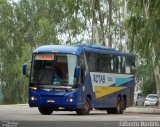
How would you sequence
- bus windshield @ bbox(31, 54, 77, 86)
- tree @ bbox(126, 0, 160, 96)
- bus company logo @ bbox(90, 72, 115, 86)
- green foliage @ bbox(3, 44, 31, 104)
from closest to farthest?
bus windshield @ bbox(31, 54, 77, 86), bus company logo @ bbox(90, 72, 115, 86), tree @ bbox(126, 0, 160, 96), green foliage @ bbox(3, 44, 31, 104)

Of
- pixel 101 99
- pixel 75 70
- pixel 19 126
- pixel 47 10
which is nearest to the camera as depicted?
pixel 19 126

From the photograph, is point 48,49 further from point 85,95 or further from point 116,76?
point 116,76

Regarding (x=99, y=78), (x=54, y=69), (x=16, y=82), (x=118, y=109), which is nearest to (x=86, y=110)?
(x=99, y=78)

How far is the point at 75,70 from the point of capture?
31.1 m

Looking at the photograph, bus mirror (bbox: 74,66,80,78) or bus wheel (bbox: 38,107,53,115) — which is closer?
bus mirror (bbox: 74,66,80,78)

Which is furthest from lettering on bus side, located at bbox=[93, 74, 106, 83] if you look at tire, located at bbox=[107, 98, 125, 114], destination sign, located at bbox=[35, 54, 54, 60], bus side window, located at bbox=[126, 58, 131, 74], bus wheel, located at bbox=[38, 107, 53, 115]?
bus side window, located at bbox=[126, 58, 131, 74]

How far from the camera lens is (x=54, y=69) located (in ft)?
102

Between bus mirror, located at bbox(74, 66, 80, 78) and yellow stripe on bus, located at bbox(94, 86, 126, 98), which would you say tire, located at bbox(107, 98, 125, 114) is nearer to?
yellow stripe on bus, located at bbox(94, 86, 126, 98)

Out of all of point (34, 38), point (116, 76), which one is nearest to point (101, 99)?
point (116, 76)

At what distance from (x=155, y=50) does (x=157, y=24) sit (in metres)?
1.98

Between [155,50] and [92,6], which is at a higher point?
[92,6]

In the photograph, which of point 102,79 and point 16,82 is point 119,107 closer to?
point 102,79

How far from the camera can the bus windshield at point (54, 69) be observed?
3117cm

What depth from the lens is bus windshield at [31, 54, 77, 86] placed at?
31.2 m
